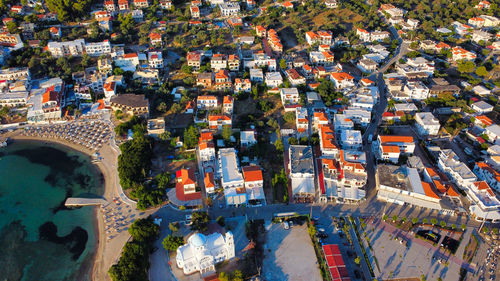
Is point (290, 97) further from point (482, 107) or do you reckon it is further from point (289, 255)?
point (482, 107)

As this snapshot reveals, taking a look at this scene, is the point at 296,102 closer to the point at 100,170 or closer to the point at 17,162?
the point at 100,170

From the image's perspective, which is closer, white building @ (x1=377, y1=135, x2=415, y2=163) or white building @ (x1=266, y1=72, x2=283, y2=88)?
white building @ (x1=377, y1=135, x2=415, y2=163)

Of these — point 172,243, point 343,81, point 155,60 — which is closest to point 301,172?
point 172,243

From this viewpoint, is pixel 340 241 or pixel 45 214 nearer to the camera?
pixel 340 241

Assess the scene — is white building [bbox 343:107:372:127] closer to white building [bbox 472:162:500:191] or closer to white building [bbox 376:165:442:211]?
white building [bbox 376:165:442:211]

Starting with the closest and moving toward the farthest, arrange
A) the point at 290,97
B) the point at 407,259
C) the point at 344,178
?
the point at 407,259, the point at 344,178, the point at 290,97

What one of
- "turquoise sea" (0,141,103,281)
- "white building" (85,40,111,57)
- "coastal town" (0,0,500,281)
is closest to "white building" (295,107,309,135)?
"coastal town" (0,0,500,281)

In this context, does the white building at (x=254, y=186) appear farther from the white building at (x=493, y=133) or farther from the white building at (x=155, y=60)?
the white building at (x=493, y=133)
